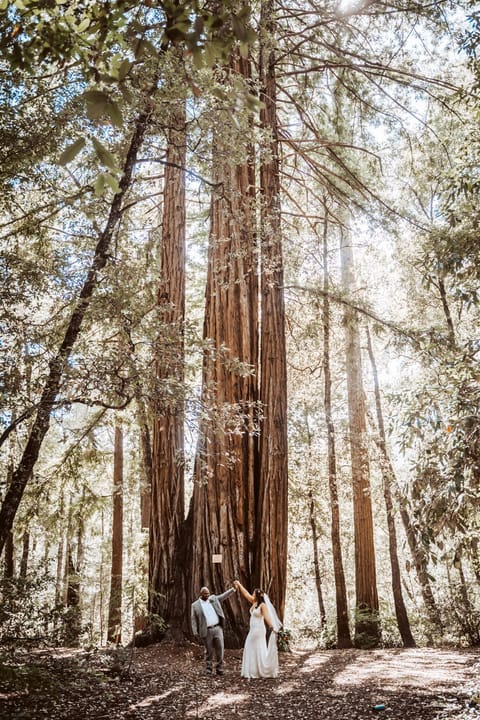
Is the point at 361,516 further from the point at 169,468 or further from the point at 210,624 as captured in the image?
the point at 210,624

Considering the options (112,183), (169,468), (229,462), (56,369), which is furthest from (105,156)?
(169,468)

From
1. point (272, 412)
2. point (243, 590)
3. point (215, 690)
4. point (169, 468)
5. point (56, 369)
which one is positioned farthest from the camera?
point (272, 412)

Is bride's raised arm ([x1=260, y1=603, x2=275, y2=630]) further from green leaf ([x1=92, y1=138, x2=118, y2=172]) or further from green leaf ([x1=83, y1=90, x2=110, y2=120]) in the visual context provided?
green leaf ([x1=83, y1=90, x2=110, y2=120])

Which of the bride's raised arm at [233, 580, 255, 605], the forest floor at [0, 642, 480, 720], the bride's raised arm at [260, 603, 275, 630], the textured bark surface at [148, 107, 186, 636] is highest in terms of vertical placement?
the textured bark surface at [148, 107, 186, 636]

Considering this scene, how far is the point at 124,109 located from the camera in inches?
200

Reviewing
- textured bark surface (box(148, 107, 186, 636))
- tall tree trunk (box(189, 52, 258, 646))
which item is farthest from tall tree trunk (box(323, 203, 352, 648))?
textured bark surface (box(148, 107, 186, 636))

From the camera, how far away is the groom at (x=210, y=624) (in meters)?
7.20

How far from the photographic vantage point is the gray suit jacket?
742 cm

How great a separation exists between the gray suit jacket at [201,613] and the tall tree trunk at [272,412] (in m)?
0.86

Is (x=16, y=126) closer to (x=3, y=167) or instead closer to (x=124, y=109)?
(x=3, y=167)

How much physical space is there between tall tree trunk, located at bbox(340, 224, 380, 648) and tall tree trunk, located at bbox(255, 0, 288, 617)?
84.0 inches

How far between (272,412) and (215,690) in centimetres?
425

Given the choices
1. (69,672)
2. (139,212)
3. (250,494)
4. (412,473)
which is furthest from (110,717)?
(139,212)

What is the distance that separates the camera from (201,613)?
7586 millimetres
